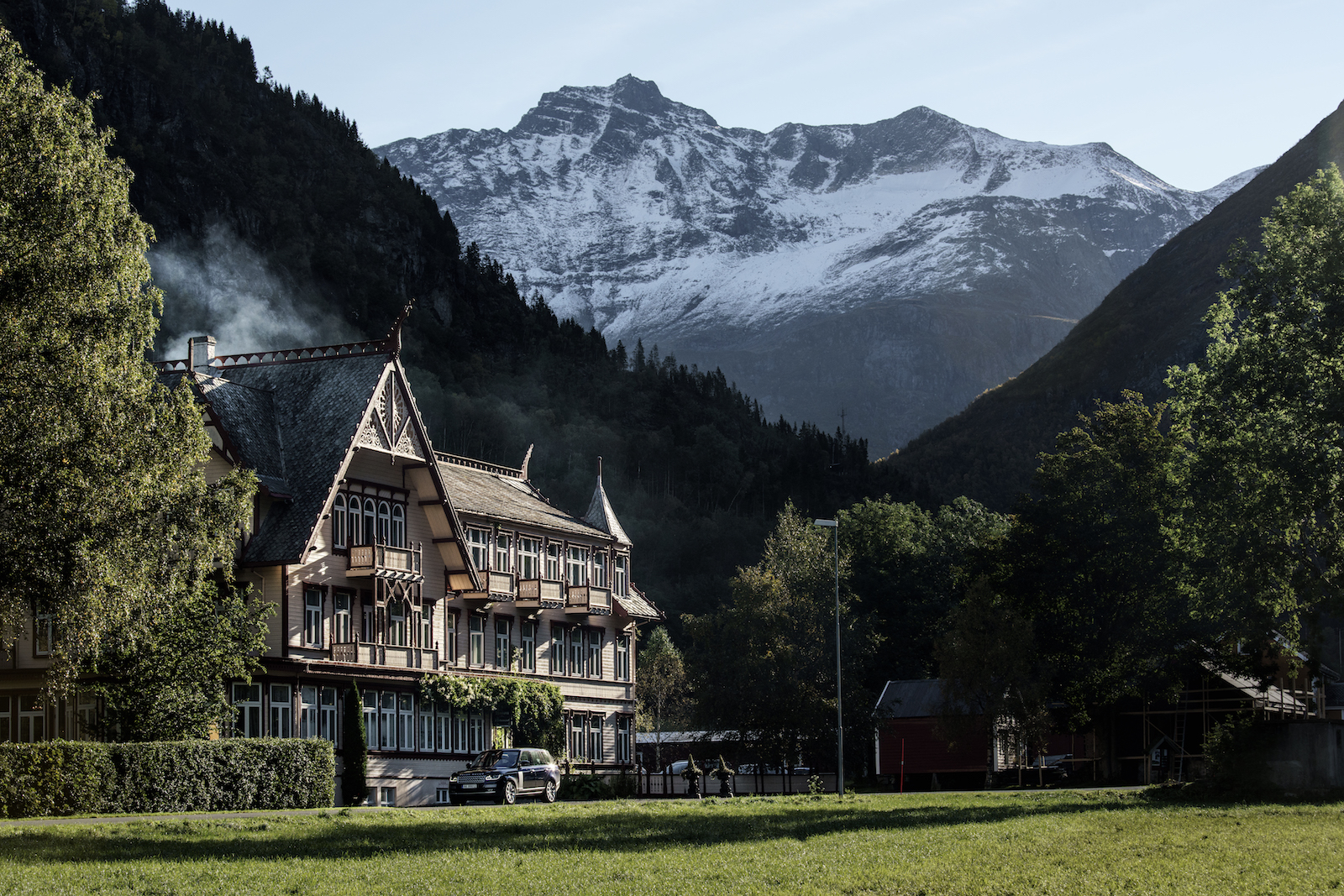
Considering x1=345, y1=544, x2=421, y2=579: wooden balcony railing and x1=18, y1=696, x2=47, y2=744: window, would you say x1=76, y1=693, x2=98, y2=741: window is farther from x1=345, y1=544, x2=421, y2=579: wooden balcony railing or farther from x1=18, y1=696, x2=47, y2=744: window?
x1=345, y1=544, x2=421, y2=579: wooden balcony railing

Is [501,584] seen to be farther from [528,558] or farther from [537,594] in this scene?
[528,558]

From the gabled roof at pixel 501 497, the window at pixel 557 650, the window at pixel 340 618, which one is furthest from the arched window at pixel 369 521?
the window at pixel 557 650

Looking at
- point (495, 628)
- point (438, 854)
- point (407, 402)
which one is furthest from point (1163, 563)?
point (438, 854)

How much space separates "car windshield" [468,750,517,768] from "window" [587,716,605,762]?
21070 mm

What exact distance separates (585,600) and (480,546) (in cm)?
714

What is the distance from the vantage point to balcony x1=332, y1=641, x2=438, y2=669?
5175cm

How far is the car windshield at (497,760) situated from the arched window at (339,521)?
10308 mm

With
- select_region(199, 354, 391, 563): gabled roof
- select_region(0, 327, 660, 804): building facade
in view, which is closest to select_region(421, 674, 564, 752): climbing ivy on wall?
select_region(0, 327, 660, 804): building facade

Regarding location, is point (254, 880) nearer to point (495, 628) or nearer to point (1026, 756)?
point (495, 628)

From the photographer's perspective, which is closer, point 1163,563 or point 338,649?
point 338,649

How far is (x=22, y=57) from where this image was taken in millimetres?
34438

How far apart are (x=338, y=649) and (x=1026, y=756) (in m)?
44.8

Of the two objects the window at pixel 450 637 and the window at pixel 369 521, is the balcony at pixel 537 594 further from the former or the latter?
the window at pixel 369 521

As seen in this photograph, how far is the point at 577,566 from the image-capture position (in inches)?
2731
